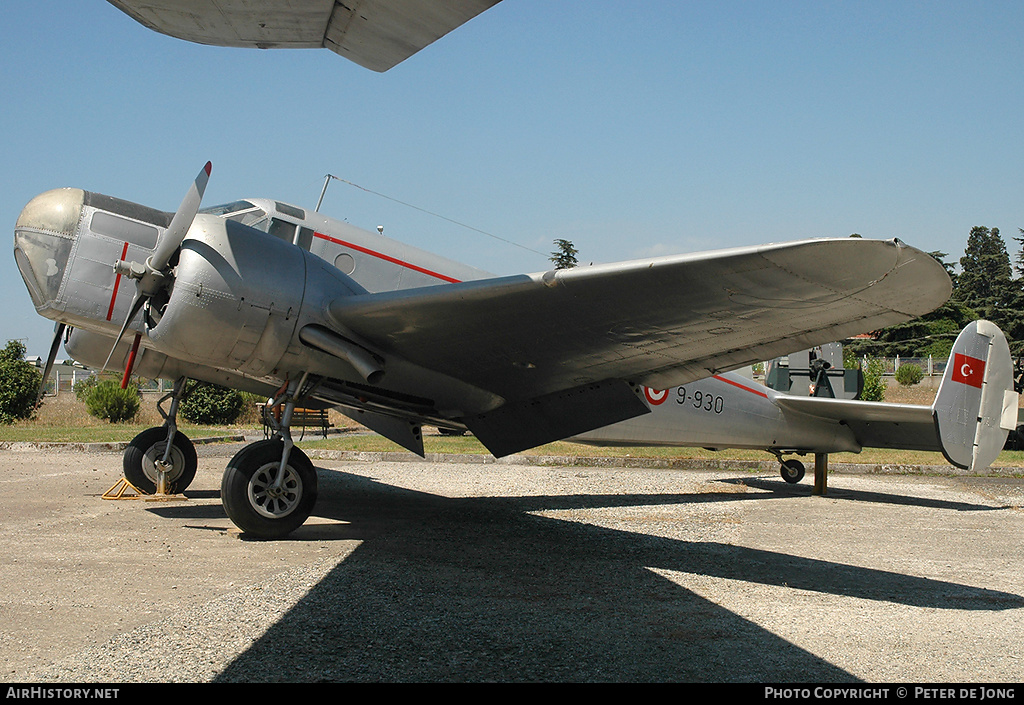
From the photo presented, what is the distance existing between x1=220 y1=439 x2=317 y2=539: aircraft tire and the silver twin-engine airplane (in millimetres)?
12

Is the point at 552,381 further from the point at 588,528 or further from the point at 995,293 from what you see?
the point at 995,293

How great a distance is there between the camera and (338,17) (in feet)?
10.2

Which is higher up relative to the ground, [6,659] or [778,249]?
[778,249]

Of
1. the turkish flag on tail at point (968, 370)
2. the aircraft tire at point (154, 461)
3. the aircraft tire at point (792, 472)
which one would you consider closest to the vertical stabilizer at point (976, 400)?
the turkish flag on tail at point (968, 370)

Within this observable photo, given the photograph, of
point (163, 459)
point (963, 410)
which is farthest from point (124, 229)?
point (963, 410)

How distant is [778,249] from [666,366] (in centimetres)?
233

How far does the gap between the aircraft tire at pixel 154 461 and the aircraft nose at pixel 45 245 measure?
2910 mm

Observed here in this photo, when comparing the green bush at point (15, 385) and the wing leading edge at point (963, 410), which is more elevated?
the wing leading edge at point (963, 410)

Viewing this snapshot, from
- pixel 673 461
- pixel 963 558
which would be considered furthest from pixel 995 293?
pixel 963 558

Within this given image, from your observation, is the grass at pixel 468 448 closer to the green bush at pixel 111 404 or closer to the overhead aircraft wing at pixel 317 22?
the green bush at pixel 111 404

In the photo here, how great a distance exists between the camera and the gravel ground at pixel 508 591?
10.2 feet

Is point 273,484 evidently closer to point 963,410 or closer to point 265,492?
point 265,492

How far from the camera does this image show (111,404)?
2055cm

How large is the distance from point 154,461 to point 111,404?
14.6 meters
